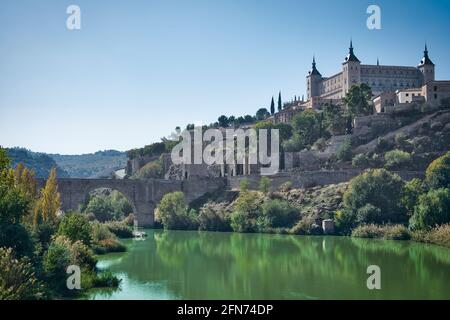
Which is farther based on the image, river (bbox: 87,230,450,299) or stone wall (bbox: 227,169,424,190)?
stone wall (bbox: 227,169,424,190)

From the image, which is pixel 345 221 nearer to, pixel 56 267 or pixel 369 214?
pixel 369 214

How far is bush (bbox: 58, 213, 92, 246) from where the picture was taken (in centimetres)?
2886

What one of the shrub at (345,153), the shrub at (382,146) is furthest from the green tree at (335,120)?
the shrub at (382,146)

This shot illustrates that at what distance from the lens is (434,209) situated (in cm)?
3950

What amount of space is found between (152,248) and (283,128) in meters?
37.5

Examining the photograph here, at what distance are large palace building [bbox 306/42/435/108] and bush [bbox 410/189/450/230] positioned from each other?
4233 centimetres

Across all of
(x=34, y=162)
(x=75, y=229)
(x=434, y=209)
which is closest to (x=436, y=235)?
(x=434, y=209)

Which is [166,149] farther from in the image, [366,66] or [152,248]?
[152,248]

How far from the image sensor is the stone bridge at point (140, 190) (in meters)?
56.0

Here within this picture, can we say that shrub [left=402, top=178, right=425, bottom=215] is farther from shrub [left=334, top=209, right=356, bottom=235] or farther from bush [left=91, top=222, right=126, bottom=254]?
bush [left=91, top=222, right=126, bottom=254]

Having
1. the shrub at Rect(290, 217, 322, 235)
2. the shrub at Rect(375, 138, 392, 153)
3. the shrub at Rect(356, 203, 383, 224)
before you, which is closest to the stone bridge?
the shrub at Rect(290, 217, 322, 235)

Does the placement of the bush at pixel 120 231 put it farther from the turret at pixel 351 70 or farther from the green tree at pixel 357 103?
the turret at pixel 351 70

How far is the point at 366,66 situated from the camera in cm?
8319

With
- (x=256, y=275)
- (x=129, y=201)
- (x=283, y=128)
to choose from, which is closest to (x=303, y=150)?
(x=283, y=128)
